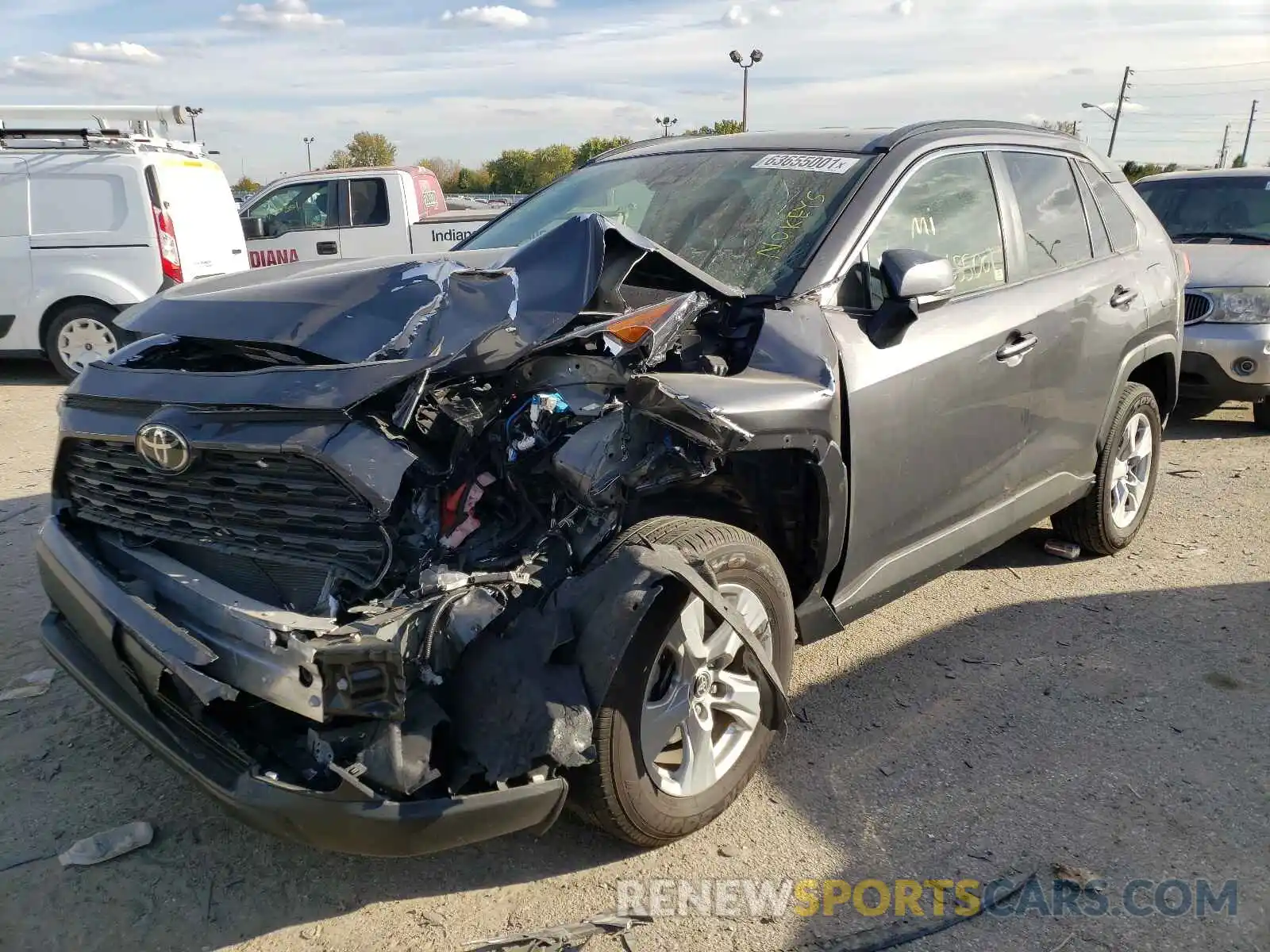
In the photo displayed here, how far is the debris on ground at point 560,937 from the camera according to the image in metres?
2.41

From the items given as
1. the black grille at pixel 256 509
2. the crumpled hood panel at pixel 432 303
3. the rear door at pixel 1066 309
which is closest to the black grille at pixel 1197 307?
the rear door at pixel 1066 309

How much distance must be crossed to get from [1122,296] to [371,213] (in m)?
9.86

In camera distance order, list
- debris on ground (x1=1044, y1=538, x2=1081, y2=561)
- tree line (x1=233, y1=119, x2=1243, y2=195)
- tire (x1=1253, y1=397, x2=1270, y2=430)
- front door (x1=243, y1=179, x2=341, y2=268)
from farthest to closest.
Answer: tree line (x1=233, y1=119, x2=1243, y2=195) < front door (x1=243, y1=179, x2=341, y2=268) < tire (x1=1253, y1=397, x2=1270, y2=430) < debris on ground (x1=1044, y1=538, x2=1081, y2=561)

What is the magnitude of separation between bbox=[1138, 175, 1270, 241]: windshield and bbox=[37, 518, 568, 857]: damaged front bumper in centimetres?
796

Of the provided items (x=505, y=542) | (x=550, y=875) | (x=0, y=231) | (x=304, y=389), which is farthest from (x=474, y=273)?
(x=0, y=231)

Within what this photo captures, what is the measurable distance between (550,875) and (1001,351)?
7.71 ft

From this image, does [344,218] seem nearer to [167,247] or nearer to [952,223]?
[167,247]

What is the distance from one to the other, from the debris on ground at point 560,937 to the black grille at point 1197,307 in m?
6.51

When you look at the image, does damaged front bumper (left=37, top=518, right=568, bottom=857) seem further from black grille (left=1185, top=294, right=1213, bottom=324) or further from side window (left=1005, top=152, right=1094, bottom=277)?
black grille (left=1185, top=294, right=1213, bottom=324)

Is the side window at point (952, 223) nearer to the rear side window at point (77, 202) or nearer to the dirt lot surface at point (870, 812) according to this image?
the dirt lot surface at point (870, 812)

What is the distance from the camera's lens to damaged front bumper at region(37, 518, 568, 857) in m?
2.16

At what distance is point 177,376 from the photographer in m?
2.67

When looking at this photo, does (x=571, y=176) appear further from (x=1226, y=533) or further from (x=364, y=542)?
(x=1226, y=533)

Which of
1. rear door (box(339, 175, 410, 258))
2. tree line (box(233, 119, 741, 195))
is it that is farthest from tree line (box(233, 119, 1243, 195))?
rear door (box(339, 175, 410, 258))
